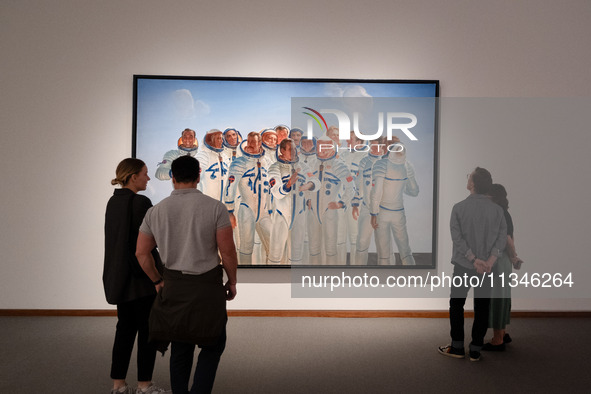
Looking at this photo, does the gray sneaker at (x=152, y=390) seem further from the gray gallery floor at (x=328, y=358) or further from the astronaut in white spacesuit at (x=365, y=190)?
the astronaut in white spacesuit at (x=365, y=190)

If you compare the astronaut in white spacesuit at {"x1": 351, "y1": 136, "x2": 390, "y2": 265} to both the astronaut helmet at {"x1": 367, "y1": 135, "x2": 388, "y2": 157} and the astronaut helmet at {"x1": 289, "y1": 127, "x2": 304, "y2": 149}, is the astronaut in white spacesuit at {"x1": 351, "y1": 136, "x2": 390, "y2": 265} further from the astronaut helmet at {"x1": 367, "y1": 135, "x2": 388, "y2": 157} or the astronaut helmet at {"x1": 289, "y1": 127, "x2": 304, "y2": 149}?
the astronaut helmet at {"x1": 289, "y1": 127, "x2": 304, "y2": 149}

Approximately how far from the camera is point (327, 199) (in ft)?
17.1

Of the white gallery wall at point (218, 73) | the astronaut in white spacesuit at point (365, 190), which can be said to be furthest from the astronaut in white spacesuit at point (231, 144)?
the astronaut in white spacesuit at point (365, 190)

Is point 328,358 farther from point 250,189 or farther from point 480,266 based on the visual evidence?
point 250,189

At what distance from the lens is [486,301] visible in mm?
4074

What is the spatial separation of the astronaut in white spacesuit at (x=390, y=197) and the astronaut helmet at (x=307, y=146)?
0.67 m

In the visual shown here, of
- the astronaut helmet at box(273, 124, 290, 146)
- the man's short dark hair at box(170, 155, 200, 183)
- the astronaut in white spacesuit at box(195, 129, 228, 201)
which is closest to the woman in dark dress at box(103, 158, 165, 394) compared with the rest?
the man's short dark hair at box(170, 155, 200, 183)

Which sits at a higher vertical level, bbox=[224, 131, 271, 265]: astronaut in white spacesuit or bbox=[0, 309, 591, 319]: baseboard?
bbox=[224, 131, 271, 265]: astronaut in white spacesuit

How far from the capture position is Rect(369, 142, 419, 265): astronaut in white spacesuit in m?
5.19

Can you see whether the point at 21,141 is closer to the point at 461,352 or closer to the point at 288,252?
the point at 288,252

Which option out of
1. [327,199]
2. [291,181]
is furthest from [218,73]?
[327,199]

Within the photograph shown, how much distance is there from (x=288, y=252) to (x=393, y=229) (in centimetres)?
112

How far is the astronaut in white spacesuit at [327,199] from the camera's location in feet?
17.0

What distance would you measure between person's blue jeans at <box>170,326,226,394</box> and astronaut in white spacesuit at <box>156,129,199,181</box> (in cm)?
275
